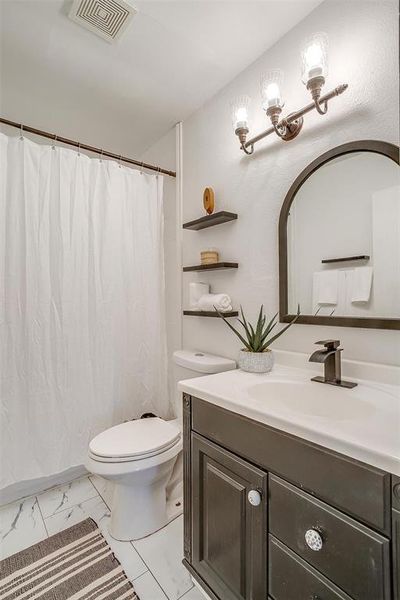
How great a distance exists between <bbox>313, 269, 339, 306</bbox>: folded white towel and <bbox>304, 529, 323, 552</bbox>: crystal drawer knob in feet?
2.50

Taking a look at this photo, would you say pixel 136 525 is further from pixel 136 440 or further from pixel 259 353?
pixel 259 353

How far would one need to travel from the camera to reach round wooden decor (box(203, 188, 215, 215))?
1616 mm

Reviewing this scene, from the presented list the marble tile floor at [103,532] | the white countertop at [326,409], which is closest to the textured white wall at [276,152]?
the white countertop at [326,409]

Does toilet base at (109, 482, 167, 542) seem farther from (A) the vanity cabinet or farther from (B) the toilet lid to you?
(A) the vanity cabinet

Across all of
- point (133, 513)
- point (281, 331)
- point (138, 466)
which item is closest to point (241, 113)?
point (281, 331)

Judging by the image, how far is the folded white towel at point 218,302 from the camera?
1516 mm

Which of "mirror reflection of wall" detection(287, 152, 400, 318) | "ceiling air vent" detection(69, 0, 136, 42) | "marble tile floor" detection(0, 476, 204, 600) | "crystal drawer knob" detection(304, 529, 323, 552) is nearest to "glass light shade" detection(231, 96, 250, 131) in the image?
"mirror reflection of wall" detection(287, 152, 400, 318)

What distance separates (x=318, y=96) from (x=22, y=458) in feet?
7.15

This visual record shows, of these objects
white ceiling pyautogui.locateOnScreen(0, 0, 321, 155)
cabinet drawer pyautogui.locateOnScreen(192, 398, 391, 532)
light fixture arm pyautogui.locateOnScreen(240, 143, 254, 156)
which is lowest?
cabinet drawer pyautogui.locateOnScreen(192, 398, 391, 532)

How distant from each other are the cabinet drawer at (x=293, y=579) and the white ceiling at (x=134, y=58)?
75.8 inches

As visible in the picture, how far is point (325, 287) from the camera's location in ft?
3.84

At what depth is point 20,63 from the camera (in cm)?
145

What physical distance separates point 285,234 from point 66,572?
1.74 metres

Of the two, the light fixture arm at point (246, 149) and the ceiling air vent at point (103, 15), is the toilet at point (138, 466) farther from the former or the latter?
the ceiling air vent at point (103, 15)
